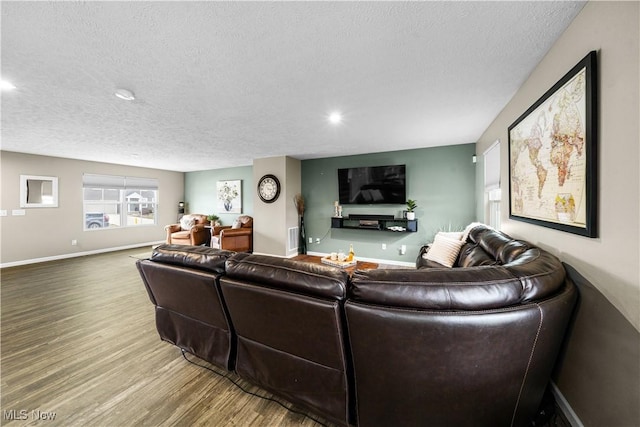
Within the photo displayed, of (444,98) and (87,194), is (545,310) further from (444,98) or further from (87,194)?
(87,194)

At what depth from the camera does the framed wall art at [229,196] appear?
21.9 feet

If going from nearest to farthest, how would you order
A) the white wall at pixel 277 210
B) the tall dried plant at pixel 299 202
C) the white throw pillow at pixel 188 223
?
the white wall at pixel 277 210 → the tall dried plant at pixel 299 202 → the white throw pillow at pixel 188 223

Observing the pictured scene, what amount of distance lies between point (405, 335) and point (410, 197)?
398 cm

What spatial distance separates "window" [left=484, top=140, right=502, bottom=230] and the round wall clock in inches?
149

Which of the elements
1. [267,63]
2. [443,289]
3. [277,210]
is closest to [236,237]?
[277,210]

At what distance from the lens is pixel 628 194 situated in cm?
100

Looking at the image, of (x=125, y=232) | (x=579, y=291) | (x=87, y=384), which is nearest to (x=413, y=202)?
(x=579, y=291)

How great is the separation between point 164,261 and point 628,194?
8.45ft

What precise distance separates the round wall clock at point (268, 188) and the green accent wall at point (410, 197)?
782 mm

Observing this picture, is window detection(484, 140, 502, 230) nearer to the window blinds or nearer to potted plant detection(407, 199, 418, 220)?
potted plant detection(407, 199, 418, 220)

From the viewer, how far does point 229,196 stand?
6832 millimetres

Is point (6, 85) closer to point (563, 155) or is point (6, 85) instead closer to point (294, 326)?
point (294, 326)

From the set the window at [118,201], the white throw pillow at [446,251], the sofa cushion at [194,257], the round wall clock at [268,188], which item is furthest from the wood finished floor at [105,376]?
the window at [118,201]

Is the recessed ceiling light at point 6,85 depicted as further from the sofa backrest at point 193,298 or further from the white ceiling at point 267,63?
the sofa backrest at point 193,298
